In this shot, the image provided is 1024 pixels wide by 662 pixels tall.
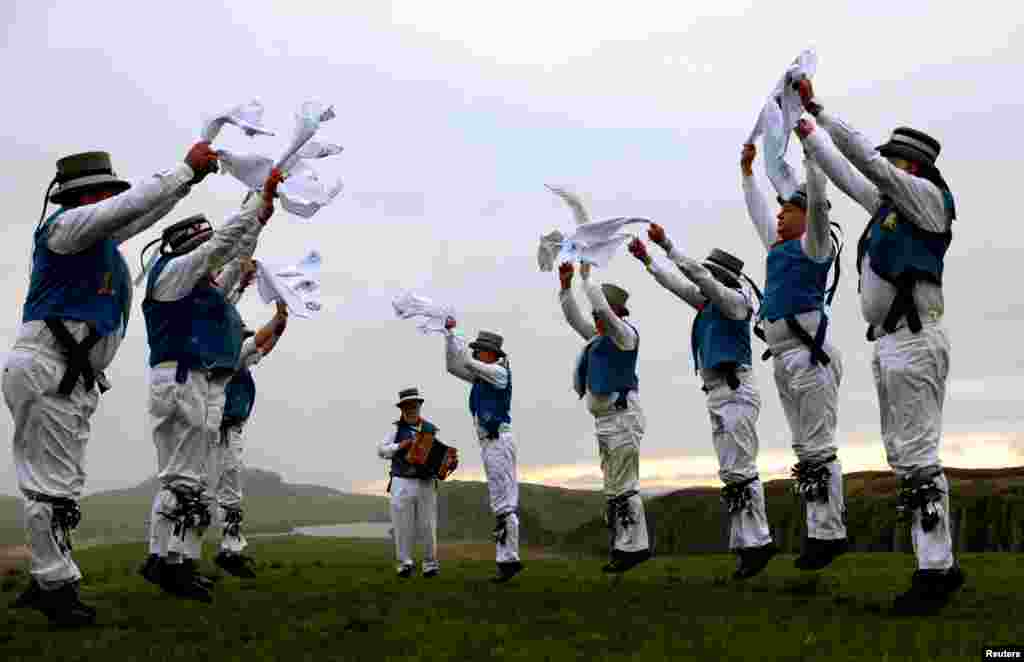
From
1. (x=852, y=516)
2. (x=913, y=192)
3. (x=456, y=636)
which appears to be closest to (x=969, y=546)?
(x=852, y=516)

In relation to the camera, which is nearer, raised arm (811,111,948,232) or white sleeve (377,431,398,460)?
raised arm (811,111,948,232)

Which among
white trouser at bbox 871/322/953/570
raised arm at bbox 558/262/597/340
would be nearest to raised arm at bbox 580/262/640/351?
raised arm at bbox 558/262/597/340

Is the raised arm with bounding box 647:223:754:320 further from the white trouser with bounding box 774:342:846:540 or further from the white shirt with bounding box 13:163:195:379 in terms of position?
the white shirt with bounding box 13:163:195:379

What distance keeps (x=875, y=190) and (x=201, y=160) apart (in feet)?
16.6

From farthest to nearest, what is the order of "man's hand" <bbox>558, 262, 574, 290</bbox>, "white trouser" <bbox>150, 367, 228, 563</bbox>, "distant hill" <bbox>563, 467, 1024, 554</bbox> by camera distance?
"distant hill" <bbox>563, 467, 1024, 554</bbox> < "man's hand" <bbox>558, 262, 574, 290</bbox> < "white trouser" <bbox>150, 367, 228, 563</bbox>

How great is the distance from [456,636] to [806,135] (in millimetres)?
4216

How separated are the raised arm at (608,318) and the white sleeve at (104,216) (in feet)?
18.1

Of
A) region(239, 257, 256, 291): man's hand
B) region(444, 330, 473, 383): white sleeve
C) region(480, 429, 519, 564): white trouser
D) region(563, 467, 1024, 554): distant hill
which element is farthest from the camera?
region(563, 467, 1024, 554): distant hill

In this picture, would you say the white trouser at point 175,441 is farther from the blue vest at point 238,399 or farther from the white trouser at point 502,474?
the white trouser at point 502,474

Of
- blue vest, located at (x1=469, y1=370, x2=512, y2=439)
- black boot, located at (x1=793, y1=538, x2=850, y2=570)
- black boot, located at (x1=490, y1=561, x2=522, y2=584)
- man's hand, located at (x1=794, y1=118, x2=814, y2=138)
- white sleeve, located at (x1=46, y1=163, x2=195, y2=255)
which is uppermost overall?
man's hand, located at (x1=794, y1=118, x2=814, y2=138)

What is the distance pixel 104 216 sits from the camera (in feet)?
22.6

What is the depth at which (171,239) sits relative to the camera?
970cm

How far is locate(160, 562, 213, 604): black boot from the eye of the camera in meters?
8.52

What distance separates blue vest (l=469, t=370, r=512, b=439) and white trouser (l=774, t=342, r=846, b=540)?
4744 millimetres
